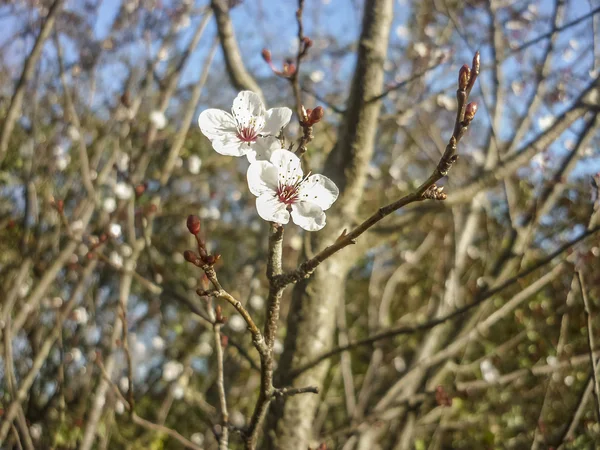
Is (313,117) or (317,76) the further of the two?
(317,76)

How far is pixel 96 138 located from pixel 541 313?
4202 mm

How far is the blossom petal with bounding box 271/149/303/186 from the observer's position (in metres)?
0.82

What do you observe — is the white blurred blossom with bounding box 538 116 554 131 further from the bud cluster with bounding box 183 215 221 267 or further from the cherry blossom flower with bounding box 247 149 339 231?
the bud cluster with bounding box 183 215 221 267

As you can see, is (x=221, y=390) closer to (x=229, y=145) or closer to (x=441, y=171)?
(x=229, y=145)

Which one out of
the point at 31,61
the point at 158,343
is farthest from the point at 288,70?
the point at 158,343

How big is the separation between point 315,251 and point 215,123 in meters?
0.66

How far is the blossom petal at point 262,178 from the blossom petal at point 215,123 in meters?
0.16

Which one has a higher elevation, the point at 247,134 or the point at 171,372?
the point at 171,372

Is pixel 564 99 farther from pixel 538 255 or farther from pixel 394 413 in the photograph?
pixel 394 413

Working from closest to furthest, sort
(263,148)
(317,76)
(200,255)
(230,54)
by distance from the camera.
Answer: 1. (200,255)
2. (263,148)
3. (230,54)
4. (317,76)

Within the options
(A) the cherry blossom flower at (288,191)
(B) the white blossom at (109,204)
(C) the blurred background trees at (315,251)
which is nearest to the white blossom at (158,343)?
(C) the blurred background trees at (315,251)

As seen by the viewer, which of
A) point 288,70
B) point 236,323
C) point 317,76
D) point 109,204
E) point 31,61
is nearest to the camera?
point 288,70

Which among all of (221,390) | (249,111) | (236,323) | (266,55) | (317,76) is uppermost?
(317,76)

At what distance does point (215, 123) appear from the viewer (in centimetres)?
98
